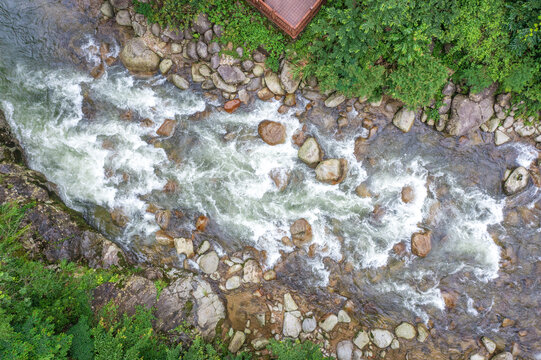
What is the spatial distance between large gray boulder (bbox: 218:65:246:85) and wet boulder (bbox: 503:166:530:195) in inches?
334

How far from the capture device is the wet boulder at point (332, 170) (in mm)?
9344

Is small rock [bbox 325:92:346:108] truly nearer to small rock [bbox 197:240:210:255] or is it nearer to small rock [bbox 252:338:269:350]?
small rock [bbox 197:240:210:255]

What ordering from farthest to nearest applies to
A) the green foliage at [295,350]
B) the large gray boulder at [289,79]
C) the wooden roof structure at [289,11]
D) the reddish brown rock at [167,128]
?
the reddish brown rock at [167,128] → the large gray boulder at [289,79] → the wooden roof structure at [289,11] → the green foliage at [295,350]

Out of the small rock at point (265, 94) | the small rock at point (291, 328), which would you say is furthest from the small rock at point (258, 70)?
the small rock at point (291, 328)

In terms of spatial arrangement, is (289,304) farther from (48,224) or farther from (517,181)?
(517,181)

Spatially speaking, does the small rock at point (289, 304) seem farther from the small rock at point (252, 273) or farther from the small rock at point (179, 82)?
the small rock at point (179, 82)

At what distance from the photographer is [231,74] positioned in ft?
31.1

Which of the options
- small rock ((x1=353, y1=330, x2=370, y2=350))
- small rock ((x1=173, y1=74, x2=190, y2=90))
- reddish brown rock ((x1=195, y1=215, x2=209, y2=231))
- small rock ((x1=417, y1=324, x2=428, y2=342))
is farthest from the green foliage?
small rock ((x1=173, y1=74, x2=190, y2=90))

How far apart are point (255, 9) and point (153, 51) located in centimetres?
344

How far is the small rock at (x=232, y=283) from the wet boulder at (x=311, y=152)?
13.4ft

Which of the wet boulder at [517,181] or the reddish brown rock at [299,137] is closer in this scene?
the wet boulder at [517,181]

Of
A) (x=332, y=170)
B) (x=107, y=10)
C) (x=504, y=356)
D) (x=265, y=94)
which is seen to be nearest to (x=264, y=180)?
(x=332, y=170)

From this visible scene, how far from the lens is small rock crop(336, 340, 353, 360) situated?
28.7 feet

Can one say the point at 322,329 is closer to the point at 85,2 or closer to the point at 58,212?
the point at 58,212
